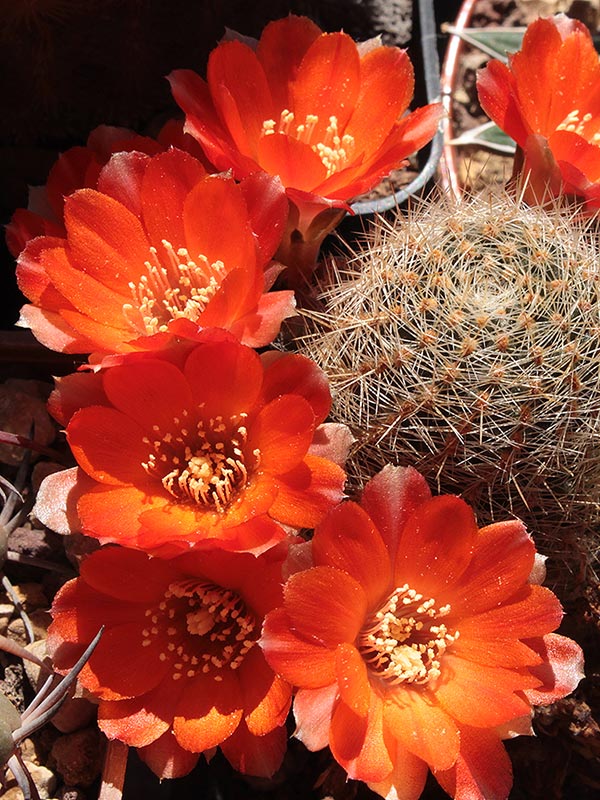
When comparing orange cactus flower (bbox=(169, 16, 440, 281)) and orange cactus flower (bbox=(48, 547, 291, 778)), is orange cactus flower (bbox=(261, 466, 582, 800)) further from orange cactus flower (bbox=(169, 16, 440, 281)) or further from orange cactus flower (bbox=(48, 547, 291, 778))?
orange cactus flower (bbox=(169, 16, 440, 281))

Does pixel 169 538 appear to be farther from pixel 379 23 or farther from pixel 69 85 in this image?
pixel 379 23

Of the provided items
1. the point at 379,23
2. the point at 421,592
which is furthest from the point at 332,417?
the point at 379,23

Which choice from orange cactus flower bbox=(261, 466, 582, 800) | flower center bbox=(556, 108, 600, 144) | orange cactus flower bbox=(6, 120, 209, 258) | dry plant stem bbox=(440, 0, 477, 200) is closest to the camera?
orange cactus flower bbox=(261, 466, 582, 800)

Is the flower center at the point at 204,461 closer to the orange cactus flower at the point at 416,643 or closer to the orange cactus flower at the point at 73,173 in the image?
the orange cactus flower at the point at 416,643

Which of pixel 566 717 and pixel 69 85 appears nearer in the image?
pixel 566 717

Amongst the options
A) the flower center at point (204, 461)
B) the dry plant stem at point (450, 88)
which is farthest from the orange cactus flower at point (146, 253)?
the dry plant stem at point (450, 88)

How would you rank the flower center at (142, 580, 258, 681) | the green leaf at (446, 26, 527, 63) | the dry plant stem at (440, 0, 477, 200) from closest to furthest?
the flower center at (142, 580, 258, 681), the dry plant stem at (440, 0, 477, 200), the green leaf at (446, 26, 527, 63)

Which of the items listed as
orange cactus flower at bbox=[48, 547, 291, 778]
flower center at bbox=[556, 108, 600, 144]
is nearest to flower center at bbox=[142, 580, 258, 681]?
orange cactus flower at bbox=[48, 547, 291, 778]
